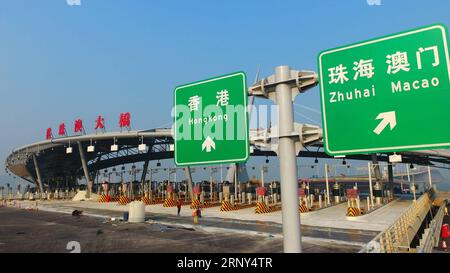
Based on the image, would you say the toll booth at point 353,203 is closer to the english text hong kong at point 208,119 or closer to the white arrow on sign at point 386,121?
the english text hong kong at point 208,119

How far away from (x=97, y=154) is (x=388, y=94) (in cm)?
8106

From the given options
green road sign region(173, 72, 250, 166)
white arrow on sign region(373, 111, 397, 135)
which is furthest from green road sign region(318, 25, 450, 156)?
green road sign region(173, 72, 250, 166)

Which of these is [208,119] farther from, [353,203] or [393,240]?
[353,203]

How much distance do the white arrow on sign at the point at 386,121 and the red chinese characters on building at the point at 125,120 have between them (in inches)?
1937

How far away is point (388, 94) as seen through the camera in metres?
3.06

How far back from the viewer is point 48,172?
83688 mm

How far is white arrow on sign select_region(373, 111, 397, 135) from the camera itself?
9.86 feet

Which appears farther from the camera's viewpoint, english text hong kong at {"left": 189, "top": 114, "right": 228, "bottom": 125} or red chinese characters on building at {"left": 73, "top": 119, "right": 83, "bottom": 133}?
red chinese characters on building at {"left": 73, "top": 119, "right": 83, "bottom": 133}

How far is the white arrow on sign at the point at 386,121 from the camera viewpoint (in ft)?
9.86

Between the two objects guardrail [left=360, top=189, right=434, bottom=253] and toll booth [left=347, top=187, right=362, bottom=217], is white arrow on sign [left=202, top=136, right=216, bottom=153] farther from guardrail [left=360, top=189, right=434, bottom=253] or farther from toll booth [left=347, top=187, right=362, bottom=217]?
toll booth [left=347, top=187, right=362, bottom=217]
